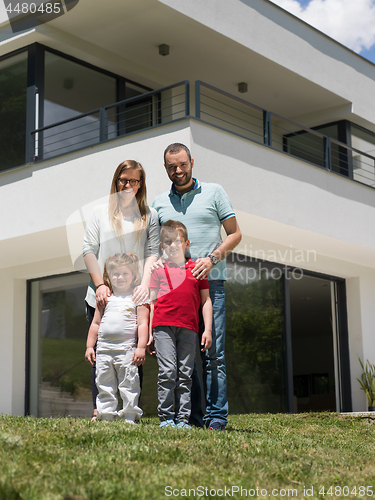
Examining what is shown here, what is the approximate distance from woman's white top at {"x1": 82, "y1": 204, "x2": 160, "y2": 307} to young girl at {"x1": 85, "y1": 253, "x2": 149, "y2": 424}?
0.15 meters

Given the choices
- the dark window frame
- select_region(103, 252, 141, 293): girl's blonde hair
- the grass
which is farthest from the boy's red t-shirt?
the dark window frame

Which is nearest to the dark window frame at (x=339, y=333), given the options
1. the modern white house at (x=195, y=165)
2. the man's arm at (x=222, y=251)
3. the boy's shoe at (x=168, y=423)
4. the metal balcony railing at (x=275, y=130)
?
the modern white house at (x=195, y=165)

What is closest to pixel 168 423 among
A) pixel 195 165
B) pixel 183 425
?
pixel 183 425

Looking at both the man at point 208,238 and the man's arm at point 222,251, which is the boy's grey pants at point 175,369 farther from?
the man's arm at point 222,251

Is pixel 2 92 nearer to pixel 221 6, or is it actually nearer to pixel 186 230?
pixel 221 6

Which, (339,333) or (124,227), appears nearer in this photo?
(124,227)

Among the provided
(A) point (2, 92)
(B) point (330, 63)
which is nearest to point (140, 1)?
(A) point (2, 92)

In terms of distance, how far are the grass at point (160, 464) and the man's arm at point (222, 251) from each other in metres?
1.17

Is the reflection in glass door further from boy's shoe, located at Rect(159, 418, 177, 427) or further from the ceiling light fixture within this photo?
boy's shoe, located at Rect(159, 418, 177, 427)

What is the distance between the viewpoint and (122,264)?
4594 millimetres

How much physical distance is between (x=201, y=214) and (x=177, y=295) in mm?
738

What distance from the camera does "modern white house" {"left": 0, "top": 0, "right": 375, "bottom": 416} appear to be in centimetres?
833

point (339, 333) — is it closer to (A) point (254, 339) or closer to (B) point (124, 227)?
(A) point (254, 339)

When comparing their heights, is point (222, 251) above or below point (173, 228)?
below
